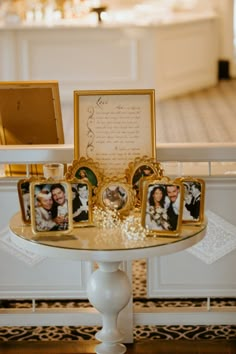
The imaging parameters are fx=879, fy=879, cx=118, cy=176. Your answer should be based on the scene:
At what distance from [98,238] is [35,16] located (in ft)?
28.5

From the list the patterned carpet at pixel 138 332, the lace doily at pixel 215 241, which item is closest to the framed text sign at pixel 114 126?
the lace doily at pixel 215 241

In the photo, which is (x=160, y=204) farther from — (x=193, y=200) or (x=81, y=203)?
(x=81, y=203)

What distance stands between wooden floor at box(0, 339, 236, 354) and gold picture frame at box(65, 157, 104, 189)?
89 centimetres

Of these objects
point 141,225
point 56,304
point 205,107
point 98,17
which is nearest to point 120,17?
point 98,17

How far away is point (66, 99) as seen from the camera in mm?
11109

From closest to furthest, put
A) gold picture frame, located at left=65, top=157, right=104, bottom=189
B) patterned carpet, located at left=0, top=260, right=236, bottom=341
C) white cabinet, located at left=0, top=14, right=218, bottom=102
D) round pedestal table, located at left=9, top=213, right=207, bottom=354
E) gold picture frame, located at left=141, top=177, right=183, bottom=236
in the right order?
1. round pedestal table, located at left=9, top=213, right=207, bottom=354
2. gold picture frame, located at left=141, top=177, right=183, bottom=236
3. gold picture frame, located at left=65, top=157, right=104, bottom=189
4. patterned carpet, located at left=0, top=260, right=236, bottom=341
5. white cabinet, located at left=0, top=14, right=218, bottom=102

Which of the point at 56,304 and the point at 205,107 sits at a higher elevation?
the point at 205,107

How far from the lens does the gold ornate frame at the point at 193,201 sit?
3.46 meters

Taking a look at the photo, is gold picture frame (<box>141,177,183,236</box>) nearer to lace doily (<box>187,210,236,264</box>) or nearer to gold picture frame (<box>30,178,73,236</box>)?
gold picture frame (<box>30,178,73,236</box>)

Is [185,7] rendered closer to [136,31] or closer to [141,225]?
[136,31]

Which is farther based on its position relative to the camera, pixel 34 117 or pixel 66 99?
pixel 66 99

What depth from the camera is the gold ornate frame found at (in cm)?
346

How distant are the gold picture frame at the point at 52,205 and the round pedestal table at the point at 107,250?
0.14ft

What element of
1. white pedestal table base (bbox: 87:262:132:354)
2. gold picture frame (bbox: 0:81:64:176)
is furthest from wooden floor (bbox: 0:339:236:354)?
gold picture frame (bbox: 0:81:64:176)
